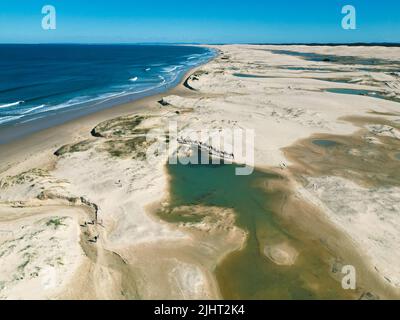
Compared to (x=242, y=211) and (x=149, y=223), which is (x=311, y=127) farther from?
(x=149, y=223)

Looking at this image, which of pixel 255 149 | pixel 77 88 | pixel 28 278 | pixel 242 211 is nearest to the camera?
pixel 28 278

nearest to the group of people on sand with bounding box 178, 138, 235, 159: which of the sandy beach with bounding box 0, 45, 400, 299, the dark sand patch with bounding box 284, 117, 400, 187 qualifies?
the sandy beach with bounding box 0, 45, 400, 299

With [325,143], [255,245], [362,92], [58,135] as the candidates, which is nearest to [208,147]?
[325,143]

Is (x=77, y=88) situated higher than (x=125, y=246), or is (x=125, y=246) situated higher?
(x=77, y=88)

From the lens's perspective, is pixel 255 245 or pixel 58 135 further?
pixel 58 135

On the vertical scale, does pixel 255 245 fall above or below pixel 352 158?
below

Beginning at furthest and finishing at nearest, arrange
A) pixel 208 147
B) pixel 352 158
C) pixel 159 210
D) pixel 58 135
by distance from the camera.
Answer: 1. pixel 58 135
2. pixel 208 147
3. pixel 352 158
4. pixel 159 210

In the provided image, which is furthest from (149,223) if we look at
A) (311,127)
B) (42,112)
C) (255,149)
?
(42,112)

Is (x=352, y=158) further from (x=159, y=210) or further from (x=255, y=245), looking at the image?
(x=159, y=210)
